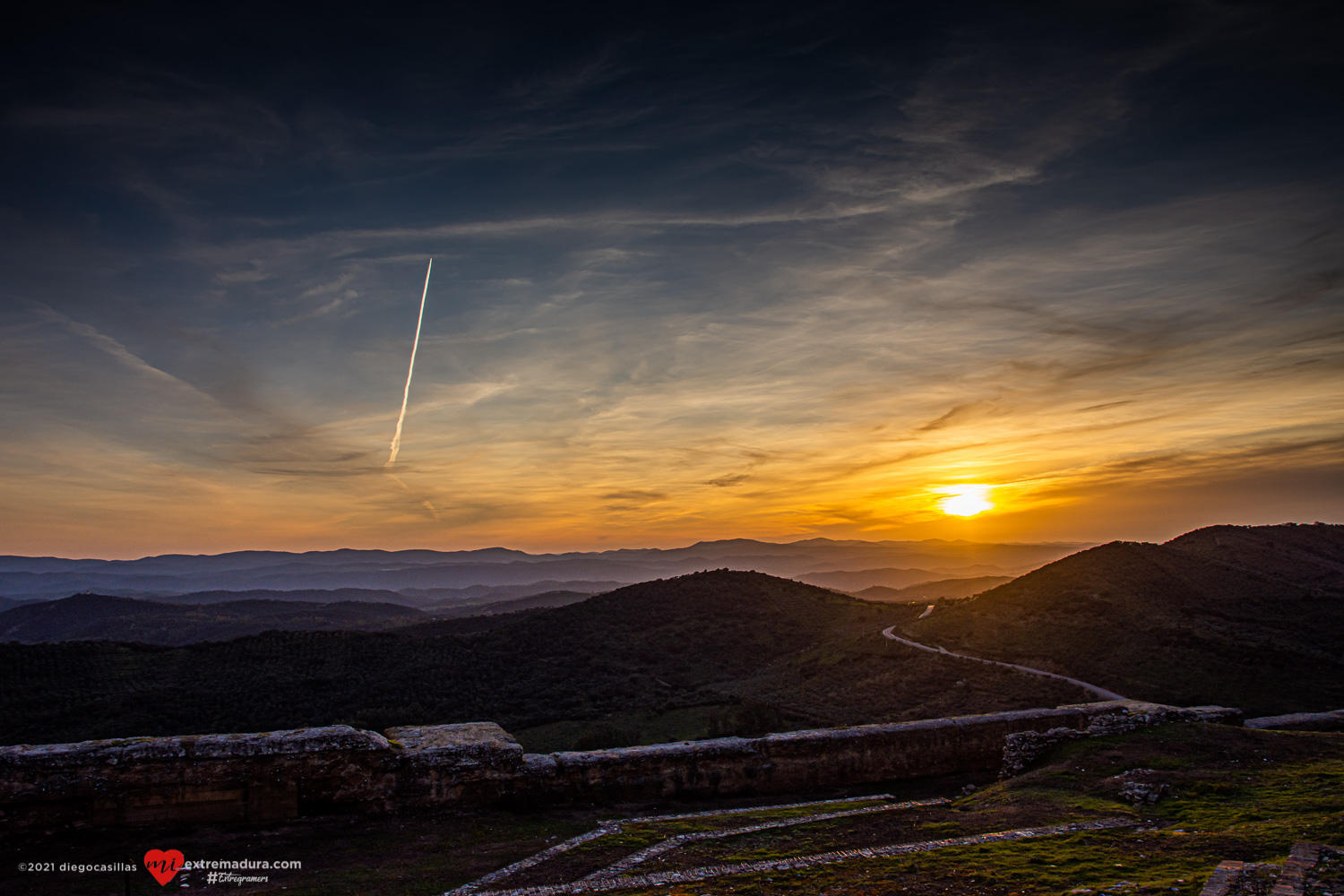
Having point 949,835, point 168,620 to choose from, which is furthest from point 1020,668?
point 168,620

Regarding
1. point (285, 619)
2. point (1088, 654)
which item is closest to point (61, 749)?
point (1088, 654)

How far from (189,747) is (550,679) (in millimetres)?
30236

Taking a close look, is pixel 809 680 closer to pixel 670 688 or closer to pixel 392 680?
pixel 670 688

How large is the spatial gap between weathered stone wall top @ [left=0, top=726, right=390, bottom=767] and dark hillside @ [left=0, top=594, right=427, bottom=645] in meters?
65.9

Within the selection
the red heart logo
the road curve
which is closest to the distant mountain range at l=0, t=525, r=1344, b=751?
the road curve

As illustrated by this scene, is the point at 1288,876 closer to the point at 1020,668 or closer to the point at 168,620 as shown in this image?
the point at 1020,668

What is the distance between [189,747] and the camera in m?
8.21

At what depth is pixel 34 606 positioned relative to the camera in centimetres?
9169

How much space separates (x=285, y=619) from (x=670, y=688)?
68.7 meters

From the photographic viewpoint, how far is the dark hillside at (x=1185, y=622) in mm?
25250

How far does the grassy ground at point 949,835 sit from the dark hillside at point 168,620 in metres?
67.2

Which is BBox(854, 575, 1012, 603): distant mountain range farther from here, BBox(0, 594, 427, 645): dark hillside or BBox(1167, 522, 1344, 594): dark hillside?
BBox(0, 594, 427, 645): dark hillside

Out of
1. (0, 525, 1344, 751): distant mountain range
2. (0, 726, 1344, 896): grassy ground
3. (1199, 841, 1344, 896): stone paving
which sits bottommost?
(0, 525, 1344, 751): distant mountain range

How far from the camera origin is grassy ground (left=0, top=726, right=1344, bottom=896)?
553 cm
